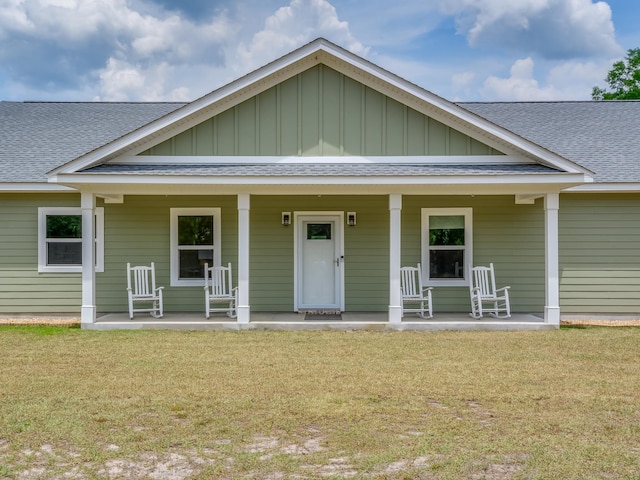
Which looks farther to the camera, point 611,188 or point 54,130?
point 54,130

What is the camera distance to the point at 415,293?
1065 centimetres

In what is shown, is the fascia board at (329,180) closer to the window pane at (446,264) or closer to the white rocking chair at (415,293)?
the white rocking chair at (415,293)

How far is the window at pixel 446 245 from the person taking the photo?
11.0 meters

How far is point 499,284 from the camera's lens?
11023 millimetres

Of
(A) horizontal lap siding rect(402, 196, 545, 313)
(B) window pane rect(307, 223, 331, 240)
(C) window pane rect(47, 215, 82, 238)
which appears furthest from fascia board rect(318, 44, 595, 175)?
(C) window pane rect(47, 215, 82, 238)

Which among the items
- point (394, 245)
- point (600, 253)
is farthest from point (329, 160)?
point (600, 253)

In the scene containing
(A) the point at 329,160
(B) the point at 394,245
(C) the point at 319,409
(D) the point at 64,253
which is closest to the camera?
(C) the point at 319,409

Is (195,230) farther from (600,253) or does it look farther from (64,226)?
(600,253)

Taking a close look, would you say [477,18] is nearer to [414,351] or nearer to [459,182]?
[459,182]

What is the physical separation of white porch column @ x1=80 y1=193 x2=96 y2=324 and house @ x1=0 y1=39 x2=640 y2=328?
0.04 meters

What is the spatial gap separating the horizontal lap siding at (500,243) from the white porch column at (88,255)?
556 centimetres

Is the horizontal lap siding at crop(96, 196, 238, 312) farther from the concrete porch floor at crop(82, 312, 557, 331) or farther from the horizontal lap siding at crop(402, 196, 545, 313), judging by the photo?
the horizontal lap siding at crop(402, 196, 545, 313)

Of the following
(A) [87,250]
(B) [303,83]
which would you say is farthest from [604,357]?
(A) [87,250]

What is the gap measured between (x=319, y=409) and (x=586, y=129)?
10.7m
